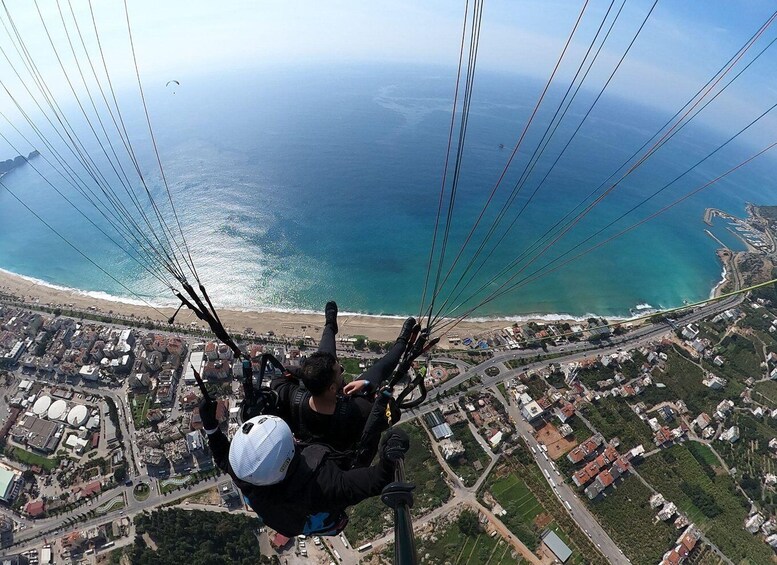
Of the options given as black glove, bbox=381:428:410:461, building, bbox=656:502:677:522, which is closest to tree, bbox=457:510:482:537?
building, bbox=656:502:677:522

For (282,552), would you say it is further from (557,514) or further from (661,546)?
(661,546)

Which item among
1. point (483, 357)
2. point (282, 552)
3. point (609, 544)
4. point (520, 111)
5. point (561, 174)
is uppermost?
point (520, 111)

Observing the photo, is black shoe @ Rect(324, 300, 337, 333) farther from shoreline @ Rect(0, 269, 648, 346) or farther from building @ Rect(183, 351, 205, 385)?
building @ Rect(183, 351, 205, 385)

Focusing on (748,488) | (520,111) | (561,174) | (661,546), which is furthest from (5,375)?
(520,111)

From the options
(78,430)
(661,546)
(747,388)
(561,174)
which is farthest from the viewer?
(561,174)

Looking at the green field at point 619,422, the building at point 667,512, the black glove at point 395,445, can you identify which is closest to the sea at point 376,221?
the black glove at point 395,445

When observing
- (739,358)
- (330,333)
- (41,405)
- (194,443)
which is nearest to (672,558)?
(739,358)
